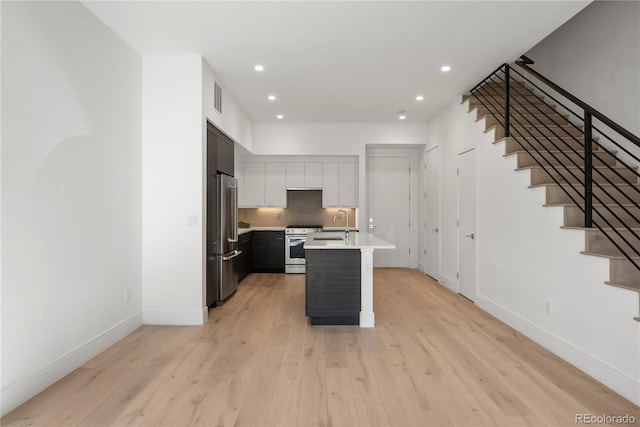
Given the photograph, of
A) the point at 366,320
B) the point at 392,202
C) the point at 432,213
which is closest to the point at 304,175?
the point at 392,202

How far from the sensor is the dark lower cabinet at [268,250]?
22.2 ft

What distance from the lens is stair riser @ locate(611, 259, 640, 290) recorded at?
8.19 ft

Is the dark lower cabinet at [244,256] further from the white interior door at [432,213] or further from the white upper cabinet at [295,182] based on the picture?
the white interior door at [432,213]

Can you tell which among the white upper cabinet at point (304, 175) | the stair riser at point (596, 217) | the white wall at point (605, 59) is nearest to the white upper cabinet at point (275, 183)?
the white upper cabinet at point (304, 175)

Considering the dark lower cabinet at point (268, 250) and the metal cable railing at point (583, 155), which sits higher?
the metal cable railing at point (583, 155)

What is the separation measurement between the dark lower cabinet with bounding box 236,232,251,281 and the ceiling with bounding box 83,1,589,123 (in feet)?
8.21

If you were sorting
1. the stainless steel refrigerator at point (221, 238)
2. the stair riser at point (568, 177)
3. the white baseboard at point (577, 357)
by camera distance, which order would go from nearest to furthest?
the white baseboard at point (577, 357) → the stair riser at point (568, 177) → the stainless steel refrigerator at point (221, 238)

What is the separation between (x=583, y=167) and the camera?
363cm

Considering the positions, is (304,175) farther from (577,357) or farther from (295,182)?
(577,357)

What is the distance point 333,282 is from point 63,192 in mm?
2548

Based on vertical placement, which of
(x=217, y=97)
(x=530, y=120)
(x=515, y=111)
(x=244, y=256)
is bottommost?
(x=244, y=256)

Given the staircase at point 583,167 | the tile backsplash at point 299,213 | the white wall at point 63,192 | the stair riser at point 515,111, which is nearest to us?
the white wall at point 63,192

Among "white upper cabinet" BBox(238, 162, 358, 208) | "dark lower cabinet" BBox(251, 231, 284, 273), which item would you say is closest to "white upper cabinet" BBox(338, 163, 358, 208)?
"white upper cabinet" BBox(238, 162, 358, 208)

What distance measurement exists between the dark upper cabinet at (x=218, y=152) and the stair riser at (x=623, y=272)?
3968 millimetres
